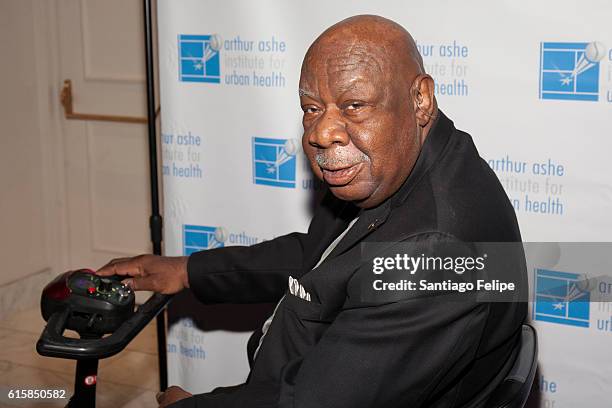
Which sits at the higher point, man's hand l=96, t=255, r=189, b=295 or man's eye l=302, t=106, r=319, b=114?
man's eye l=302, t=106, r=319, b=114

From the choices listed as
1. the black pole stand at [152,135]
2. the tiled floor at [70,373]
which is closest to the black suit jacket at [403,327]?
the black pole stand at [152,135]

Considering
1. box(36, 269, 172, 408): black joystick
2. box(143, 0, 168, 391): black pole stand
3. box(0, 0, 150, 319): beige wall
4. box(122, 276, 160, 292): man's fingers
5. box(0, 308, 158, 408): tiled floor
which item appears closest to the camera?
box(36, 269, 172, 408): black joystick

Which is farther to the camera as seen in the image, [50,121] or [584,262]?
[50,121]

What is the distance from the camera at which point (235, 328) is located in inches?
102

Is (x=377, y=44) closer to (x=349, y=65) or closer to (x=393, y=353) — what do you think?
(x=349, y=65)

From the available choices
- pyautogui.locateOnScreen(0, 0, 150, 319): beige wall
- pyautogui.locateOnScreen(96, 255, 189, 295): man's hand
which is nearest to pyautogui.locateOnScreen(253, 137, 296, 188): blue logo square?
pyautogui.locateOnScreen(96, 255, 189, 295): man's hand

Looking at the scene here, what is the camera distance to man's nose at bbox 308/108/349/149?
57.5 inches

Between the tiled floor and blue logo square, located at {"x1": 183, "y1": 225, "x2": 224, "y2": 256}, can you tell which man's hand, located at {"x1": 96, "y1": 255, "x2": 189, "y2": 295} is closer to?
blue logo square, located at {"x1": 183, "y1": 225, "x2": 224, "y2": 256}

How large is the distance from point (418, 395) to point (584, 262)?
2.92 ft

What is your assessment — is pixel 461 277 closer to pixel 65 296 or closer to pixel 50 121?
pixel 65 296

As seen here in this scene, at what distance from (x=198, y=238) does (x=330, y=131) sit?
117cm

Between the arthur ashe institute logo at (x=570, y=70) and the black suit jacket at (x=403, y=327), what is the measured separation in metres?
0.55

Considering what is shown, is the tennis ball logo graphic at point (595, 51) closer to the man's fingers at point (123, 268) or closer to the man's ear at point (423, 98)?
the man's ear at point (423, 98)

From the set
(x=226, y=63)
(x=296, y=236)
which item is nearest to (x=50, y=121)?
(x=226, y=63)
